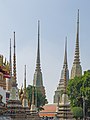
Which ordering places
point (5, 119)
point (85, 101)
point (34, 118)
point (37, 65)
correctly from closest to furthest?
1. point (5, 119)
2. point (34, 118)
3. point (85, 101)
4. point (37, 65)

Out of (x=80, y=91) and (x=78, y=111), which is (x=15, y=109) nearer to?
(x=78, y=111)

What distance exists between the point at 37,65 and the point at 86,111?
45.9 meters

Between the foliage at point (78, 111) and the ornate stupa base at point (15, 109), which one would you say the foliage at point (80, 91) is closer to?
the foliage at point (78, 111)

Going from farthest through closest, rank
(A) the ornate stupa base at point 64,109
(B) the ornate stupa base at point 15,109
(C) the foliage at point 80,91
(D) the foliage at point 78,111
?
(C) the foliage at point 80,91
(D) the foliage at point 78,111
(A) the ornate stupa base at point 64,109
(B) the ornate stupa base at point 15,109

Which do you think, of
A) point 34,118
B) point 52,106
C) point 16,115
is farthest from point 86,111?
point 52,106

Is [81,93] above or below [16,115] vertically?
above

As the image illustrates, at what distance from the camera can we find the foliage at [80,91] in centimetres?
5603

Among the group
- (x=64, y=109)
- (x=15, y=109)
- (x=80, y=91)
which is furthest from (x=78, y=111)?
(x=15, y=109)

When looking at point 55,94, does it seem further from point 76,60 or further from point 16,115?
point 16,115

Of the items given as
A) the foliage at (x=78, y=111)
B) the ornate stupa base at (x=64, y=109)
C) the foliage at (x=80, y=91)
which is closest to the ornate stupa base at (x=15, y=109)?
the ornate stupa base at (x=64, y=109)

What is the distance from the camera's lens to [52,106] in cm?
9631

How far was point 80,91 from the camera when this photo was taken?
59.4 meters

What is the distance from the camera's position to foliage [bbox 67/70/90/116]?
5603 cm

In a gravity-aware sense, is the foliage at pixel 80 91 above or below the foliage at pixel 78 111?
above
